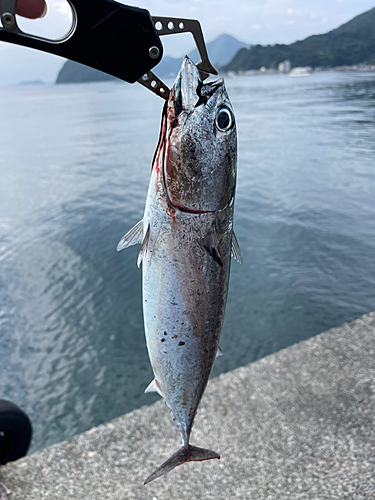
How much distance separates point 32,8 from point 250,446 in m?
3.49

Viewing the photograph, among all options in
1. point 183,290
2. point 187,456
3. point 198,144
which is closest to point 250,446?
point 187,456

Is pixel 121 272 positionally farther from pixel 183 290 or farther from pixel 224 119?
pixel 224 119

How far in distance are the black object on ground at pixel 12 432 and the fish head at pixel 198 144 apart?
3007 millimetres

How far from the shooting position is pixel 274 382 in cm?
400

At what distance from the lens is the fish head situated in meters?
1.27

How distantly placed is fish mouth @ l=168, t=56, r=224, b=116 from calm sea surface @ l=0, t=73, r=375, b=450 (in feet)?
15.2

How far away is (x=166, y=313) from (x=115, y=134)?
2647 cm

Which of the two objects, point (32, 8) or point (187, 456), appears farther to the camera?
point (187, 456)

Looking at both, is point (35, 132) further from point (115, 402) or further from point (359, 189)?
point (115, 402)

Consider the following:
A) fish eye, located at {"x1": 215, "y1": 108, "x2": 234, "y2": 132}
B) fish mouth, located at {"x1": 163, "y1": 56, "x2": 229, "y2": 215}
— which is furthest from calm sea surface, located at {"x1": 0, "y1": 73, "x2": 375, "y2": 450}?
fish eye, located at {"x1": 215, "y1": 108, "x2": 234, "y2": 132}

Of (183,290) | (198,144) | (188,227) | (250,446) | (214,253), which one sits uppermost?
(198,144)

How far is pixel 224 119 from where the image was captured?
129cm

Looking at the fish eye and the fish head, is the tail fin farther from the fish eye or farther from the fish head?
the fish eye

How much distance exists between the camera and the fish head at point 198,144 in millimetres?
1271
